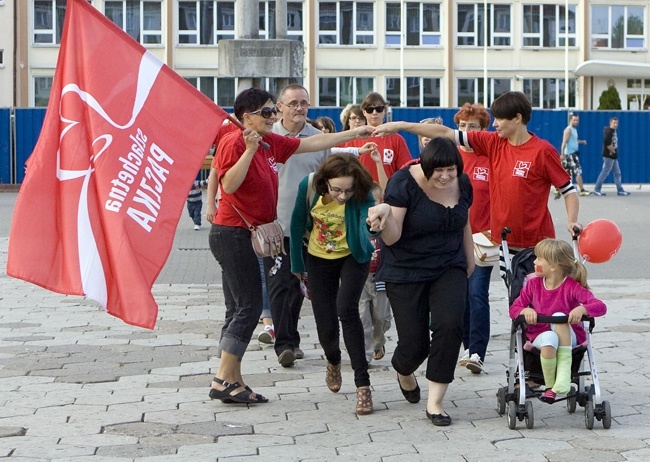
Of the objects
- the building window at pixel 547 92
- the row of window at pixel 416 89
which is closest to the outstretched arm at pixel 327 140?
the row of window at pixel 416 89

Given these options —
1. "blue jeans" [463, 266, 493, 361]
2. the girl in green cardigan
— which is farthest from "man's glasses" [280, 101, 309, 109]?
"blue jeans" [463, 266, 493, 361]

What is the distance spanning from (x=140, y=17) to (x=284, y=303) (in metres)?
45.6

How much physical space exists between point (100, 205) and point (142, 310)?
0.61 metres

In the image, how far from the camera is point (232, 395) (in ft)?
24.5

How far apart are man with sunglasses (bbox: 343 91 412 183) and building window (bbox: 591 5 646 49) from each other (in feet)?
154

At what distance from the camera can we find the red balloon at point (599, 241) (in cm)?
720

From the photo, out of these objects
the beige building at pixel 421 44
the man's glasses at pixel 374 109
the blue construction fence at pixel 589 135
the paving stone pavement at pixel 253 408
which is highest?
the beige building at pixel 421 44

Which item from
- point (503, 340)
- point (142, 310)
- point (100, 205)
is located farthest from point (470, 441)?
point (503, 340)

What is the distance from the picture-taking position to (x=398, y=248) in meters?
7.14

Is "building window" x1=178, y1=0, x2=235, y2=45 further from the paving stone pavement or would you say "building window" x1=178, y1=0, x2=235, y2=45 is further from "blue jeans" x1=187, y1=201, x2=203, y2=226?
the paving stone pavement

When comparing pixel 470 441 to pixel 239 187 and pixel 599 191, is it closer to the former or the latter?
pixel 239 187

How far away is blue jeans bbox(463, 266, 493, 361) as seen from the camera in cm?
862

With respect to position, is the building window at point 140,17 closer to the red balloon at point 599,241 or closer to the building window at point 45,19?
the building window at point 45,19

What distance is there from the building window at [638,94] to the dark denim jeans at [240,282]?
4897 centimetres
